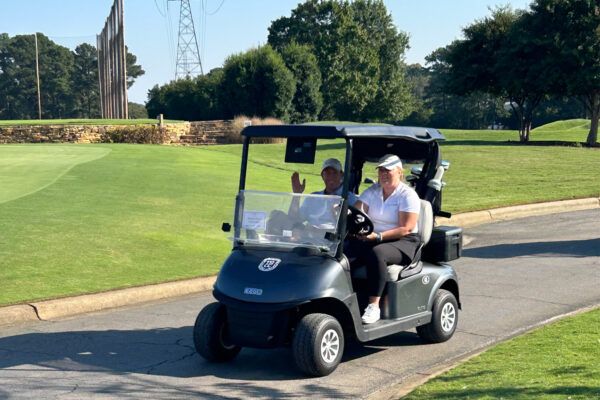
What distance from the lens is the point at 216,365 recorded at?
6180 mm

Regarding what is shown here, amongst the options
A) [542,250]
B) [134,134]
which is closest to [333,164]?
[542,250]

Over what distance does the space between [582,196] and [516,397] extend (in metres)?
14.2

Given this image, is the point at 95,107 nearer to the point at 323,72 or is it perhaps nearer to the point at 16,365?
the point at 323,72

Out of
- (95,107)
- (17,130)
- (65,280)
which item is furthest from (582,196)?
(95,107)

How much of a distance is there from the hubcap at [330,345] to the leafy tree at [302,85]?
144 feet

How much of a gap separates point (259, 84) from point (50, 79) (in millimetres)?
65601

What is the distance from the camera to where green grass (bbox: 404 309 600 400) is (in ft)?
15.5

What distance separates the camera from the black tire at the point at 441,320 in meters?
6.75

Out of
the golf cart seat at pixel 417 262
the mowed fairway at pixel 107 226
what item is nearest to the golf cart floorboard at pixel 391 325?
the golf cart seat at pixel 417 262

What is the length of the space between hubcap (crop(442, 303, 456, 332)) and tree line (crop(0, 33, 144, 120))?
96.7m

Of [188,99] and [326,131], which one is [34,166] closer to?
[326,131]

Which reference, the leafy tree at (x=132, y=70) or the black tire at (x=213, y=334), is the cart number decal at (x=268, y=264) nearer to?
the black tire at (x=213, y=334)

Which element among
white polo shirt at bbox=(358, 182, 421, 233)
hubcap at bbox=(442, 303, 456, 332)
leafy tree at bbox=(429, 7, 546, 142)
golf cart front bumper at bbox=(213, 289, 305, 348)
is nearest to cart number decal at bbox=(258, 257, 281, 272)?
golf cart front bumper at bbox=(213, 289, 305, 348)

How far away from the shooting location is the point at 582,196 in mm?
17766
